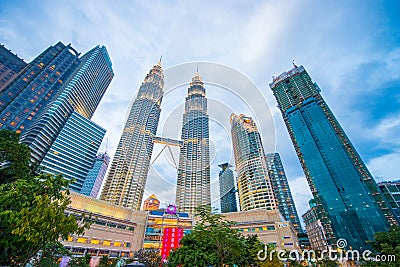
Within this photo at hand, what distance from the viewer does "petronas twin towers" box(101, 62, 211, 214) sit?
277ft

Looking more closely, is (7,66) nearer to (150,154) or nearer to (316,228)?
(150,154)

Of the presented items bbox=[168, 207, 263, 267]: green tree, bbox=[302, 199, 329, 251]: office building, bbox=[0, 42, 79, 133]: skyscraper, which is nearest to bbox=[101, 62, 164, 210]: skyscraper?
bbox=[0, 42, 79, 133]: skyscraper

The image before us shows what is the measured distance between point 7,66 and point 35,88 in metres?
13.3

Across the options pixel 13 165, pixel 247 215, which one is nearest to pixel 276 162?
pixel 247 215

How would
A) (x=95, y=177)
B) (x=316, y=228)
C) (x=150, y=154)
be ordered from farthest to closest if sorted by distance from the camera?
(x=95, y=177), (x=150, y=154), (x=316, y=228)

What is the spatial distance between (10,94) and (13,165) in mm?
76959

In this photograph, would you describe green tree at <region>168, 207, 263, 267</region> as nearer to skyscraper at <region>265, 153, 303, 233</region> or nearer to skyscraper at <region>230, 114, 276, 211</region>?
skyscraper at <region>230, 114, 276, 211</region>

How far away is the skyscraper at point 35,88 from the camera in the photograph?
63.8 m

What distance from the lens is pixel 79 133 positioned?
259ft

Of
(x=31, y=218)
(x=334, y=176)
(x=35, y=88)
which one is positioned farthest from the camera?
(x=35, y=88)

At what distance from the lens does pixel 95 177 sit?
116m

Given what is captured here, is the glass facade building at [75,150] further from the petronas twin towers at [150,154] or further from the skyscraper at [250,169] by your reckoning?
the skyscraper at [250,169]

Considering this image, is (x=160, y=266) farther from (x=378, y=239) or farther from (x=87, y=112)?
(x=87, y=112)

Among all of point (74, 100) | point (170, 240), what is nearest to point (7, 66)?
point (74, 100)
